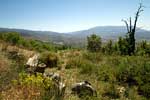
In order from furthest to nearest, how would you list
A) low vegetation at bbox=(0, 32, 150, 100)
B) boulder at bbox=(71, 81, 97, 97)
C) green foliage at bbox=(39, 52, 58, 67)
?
green foliage at bbox=(39, 52, 58, 67)
boulder at bbox=(71, 81, 97, 97)
low vegetation at bbox=(0, 32, 150, 100)

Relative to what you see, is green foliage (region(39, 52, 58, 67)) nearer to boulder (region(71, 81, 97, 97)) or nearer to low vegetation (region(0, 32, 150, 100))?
low vegetation (region(0, 32, 150, 100))

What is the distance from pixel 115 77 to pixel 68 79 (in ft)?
5.73

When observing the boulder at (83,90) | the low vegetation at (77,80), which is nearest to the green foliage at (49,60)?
the low vegetation at (77,80)

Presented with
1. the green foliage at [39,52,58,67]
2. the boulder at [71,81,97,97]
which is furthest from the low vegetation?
the boulder at [71,81,97,97]

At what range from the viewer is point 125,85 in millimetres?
8414

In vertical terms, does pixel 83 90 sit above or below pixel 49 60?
below

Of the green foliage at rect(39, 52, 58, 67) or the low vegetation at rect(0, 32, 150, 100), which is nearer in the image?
the low vegetation at rect(0, 32, 150, 100)

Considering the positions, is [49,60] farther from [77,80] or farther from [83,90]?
[83,90]

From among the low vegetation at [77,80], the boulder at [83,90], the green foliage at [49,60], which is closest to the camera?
the low vegetation at [77,80]

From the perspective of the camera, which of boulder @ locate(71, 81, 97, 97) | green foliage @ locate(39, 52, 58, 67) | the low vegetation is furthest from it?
green foliage @ locate(39, 52, 58, 67)

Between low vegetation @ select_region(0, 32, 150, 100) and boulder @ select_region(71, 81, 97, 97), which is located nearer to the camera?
low vegetation @ select_region(0, 32, 150, 100)

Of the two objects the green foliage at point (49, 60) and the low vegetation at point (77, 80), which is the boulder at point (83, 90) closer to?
the low vegetation at point (77, 80)

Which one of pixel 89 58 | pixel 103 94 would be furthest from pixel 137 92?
pixel 89 58

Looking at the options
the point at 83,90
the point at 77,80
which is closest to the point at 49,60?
the point at 77,80
